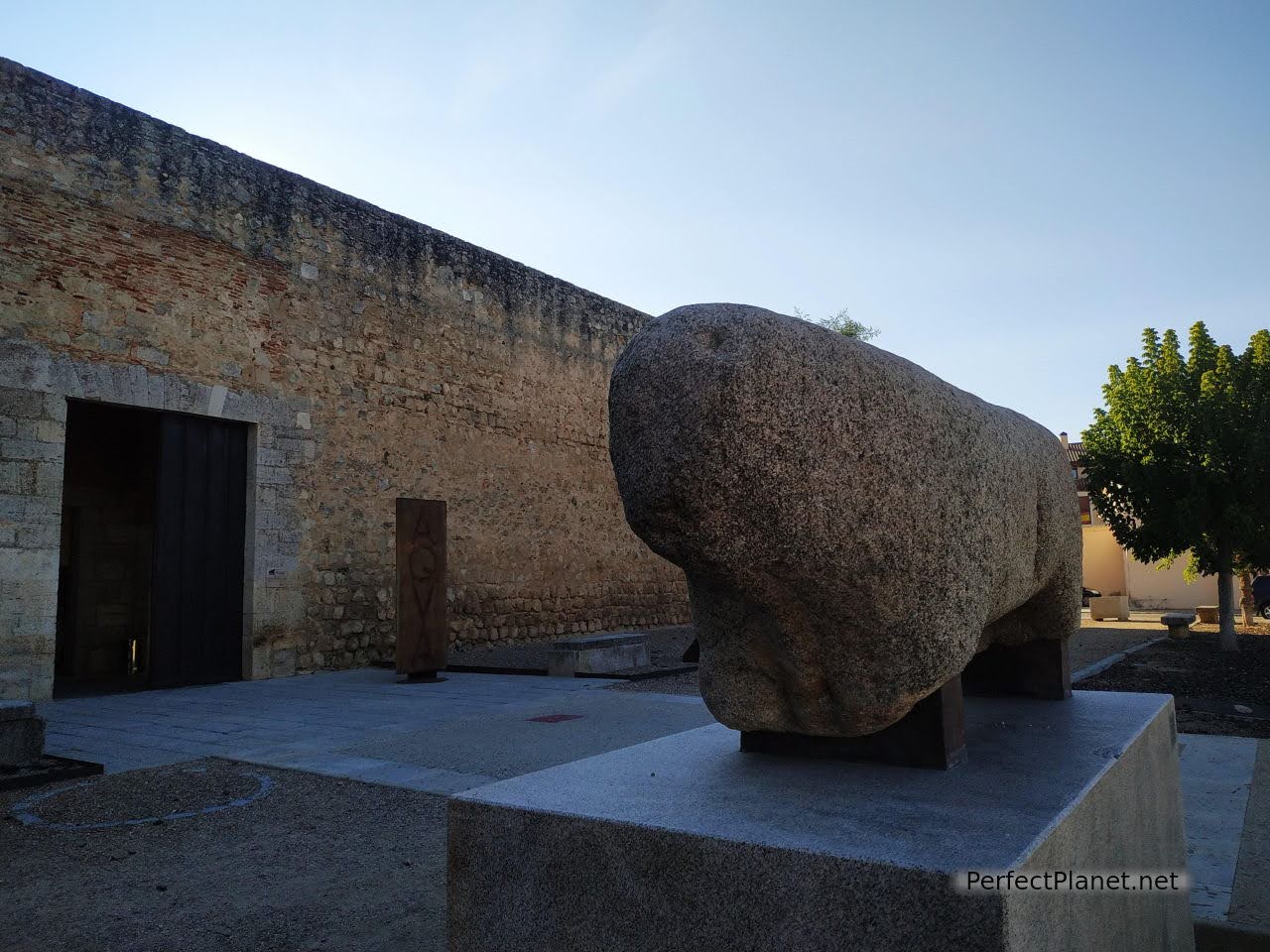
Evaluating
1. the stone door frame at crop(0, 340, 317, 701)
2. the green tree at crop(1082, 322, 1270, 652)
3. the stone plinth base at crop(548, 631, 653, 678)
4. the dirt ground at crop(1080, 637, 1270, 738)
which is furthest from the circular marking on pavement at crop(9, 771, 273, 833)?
the green tree at crop(1082, 322, 1270, 652)

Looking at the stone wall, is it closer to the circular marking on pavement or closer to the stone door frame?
the stone door frame

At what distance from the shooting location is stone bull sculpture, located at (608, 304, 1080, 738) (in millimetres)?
1621

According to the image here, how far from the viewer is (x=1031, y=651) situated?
296cm

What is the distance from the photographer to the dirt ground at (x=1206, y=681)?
5605 millimetres

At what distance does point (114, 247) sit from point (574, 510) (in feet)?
21.0

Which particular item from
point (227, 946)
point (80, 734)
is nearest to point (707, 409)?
point (227, 946)

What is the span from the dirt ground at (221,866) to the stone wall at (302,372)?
361 cm

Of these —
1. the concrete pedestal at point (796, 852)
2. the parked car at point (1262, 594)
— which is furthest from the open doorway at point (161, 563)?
the parked car at point (1262, 594)

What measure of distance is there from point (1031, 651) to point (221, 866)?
2.82 m

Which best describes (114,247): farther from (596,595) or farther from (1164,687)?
(1164,687)

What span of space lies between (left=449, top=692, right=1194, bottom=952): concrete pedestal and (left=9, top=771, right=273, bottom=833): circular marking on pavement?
2292 millimetres

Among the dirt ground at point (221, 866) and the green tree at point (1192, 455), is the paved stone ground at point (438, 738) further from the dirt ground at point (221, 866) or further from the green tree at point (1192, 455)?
the green tree at point (1192, 455)

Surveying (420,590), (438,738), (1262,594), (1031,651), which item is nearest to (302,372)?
(420,590)

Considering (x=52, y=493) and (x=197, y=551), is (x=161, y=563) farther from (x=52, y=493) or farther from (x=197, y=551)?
(x=52, y=493)
